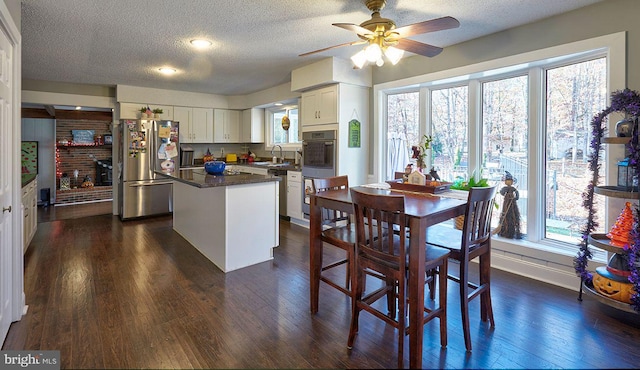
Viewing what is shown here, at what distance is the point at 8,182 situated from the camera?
2156mm

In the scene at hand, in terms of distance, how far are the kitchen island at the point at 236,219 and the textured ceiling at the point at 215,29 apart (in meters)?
1.45

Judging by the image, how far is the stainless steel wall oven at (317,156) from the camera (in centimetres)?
446

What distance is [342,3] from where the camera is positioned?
8.74 ft

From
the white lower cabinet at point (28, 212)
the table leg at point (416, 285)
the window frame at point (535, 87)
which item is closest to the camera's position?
the table leg at point (416, 285)

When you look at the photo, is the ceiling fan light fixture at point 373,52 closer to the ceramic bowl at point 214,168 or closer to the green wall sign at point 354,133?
the green wall sign at point 354,133

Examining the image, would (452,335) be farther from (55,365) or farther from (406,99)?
(406,99)

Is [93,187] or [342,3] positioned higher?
[342,3]

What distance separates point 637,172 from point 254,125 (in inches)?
229

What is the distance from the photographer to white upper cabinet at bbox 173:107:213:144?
6363 millimetres

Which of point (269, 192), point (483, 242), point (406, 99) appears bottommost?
point (483, 242)

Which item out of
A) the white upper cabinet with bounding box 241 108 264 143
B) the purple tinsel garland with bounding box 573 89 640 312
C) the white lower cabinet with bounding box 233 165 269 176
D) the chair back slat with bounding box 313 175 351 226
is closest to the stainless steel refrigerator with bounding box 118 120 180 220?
the white lower cabinet with bounding box 233 165 269 176

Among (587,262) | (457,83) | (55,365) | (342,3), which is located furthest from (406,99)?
(55,365)

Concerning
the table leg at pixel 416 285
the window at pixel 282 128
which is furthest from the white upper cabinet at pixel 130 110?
the table leg at pixel 416 285

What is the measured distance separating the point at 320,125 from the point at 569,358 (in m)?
3.57
